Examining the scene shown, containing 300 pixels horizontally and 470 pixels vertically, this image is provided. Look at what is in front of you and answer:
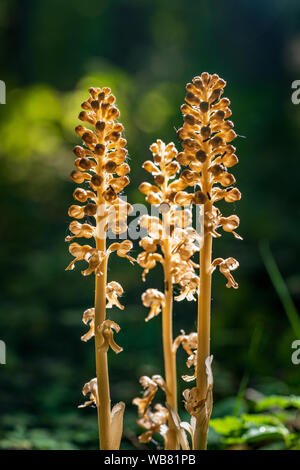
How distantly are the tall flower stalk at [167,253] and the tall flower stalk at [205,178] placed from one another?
0.04 metres

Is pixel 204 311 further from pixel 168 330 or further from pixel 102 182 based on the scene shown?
pixel 102 182

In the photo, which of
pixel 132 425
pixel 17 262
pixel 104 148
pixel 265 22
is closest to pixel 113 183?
pixel 104 148

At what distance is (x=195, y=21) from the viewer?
9.73m

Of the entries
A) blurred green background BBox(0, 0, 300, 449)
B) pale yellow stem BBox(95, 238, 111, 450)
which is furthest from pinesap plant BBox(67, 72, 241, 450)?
blurred green background BBox(0, 0, 300, 449)

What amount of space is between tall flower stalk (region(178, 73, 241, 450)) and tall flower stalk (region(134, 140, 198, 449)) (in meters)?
0.04

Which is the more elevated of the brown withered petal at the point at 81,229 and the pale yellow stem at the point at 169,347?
the brown withered petal at the point at 81,229

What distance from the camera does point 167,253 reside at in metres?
1.09

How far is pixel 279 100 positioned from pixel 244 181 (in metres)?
2.22

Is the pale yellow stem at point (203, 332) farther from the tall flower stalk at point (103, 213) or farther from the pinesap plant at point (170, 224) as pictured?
the tall flower stalk at point (103, 213)

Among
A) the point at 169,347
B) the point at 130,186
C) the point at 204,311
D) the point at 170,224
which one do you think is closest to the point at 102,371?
the point at 169,347

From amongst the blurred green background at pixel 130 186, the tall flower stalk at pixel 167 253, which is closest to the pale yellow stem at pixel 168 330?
the tall flower stalk at pixel 167 253

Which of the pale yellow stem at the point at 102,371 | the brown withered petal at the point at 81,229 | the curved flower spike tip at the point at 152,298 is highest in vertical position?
the brown withered petal at the point at 81,229

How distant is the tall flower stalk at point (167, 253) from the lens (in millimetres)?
1060
